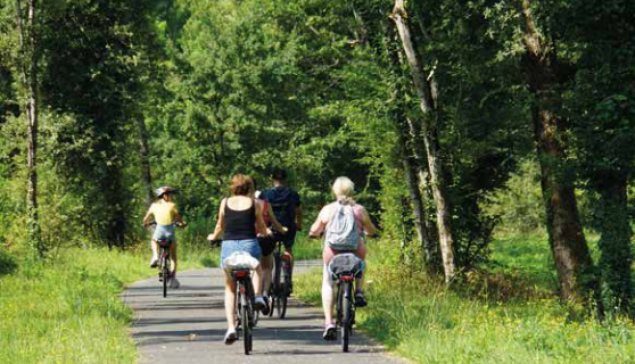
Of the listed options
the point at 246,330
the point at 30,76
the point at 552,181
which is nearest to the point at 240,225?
the point at 246,330

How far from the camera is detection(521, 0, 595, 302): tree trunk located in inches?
665

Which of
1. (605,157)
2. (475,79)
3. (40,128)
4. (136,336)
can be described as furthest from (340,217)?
(40,128)

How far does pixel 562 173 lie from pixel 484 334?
539 centimetres

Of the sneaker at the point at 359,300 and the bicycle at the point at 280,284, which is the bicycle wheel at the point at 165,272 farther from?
the sneaker at the point at 359,300

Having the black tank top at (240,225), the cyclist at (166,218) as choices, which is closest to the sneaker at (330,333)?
the black tank top at (240,225)

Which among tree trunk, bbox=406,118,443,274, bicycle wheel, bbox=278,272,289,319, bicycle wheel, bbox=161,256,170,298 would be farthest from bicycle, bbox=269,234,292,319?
tree trunk, bbox=406,118,443,274

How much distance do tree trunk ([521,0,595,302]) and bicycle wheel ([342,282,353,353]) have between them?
5.80 metres

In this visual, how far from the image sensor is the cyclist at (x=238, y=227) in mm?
11695

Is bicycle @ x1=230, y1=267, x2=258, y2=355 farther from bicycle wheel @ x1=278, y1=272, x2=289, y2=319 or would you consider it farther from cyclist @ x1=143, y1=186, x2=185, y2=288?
cyclist @ x1=143, y1=186, x2=185, y2=288

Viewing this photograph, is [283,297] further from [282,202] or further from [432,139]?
[432,139]

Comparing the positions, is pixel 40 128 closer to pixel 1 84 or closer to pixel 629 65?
pixel 1 84

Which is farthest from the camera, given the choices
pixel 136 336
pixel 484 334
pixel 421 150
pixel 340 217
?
pixel 421 150

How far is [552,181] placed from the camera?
16.8 meters

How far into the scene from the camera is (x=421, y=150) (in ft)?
70.2
